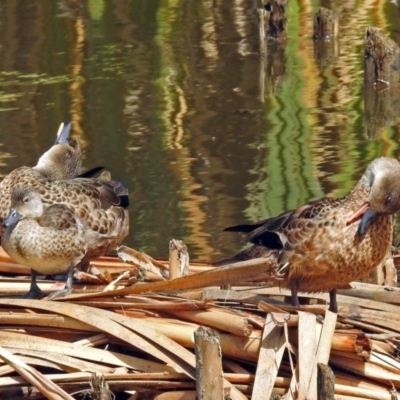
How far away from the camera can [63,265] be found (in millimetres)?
6102

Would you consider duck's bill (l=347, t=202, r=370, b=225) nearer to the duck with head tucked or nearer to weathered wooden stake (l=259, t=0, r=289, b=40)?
the duck with head tucked

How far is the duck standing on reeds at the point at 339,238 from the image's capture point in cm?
560

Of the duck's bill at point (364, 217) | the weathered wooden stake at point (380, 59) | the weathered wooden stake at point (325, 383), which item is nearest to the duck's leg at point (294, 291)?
the duck's bill at point (364, 217)

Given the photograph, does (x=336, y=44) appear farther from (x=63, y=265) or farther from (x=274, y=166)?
(x=63, y=265)

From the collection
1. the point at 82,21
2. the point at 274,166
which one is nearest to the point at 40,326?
the point at 274,166

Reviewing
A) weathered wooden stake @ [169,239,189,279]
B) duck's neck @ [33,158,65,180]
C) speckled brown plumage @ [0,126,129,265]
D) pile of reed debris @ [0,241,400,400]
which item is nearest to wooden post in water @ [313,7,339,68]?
duck's neck @ [33,158,65,180]

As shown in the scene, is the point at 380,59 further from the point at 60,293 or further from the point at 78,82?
the point at 60,293

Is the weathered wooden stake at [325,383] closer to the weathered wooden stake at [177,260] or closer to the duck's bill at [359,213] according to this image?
the duck's bill at [359,213]

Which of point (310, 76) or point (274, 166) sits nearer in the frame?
point (274, 166)

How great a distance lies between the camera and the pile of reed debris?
5008 mm

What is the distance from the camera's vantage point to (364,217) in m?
5.61

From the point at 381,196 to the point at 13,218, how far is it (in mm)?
1807

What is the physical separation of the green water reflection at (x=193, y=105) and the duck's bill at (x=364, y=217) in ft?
8.53

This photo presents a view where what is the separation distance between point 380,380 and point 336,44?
32.5 ft
